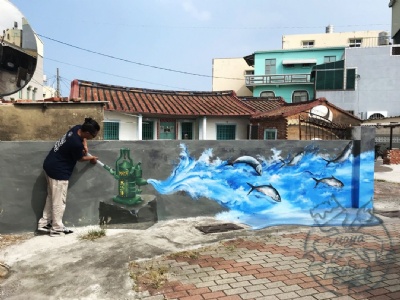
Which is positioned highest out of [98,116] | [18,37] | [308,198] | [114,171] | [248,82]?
[248,82]

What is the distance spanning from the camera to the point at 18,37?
6.29m

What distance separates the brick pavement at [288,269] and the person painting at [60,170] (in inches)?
80.1

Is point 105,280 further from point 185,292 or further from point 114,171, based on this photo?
point 114,171

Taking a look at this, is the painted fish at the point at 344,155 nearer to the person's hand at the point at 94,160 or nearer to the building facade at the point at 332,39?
the person's hand at the point at 94,160

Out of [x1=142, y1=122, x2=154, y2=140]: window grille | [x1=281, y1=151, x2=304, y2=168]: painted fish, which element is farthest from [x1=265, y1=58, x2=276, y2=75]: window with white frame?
[x1=281, y1=151, x2=304, y2=168]: painted fish

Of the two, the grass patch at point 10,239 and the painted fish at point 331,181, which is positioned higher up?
the painted fish at point 331,181

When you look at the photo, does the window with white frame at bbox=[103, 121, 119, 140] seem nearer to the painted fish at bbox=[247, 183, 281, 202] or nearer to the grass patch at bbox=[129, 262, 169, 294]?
the painted fish at bbox=[247, 183, 281, 202]

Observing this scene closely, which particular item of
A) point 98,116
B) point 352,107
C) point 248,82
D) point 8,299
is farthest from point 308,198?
point 248,82

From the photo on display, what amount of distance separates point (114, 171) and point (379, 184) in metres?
10.1

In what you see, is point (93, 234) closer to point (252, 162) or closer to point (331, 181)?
point (252, 162)

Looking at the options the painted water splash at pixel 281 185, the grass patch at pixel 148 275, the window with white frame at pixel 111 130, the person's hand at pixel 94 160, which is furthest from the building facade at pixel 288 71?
the grass patch at pixel 148 275

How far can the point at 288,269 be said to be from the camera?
13.9 feet

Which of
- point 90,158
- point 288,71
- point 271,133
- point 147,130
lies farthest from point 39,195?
point 288,71

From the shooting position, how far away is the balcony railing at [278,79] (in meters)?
34.9
